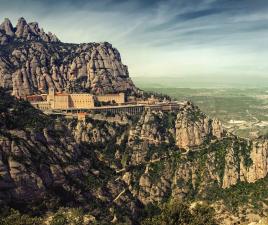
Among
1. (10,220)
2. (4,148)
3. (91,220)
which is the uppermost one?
(4,148)

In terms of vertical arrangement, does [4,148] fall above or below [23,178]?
above

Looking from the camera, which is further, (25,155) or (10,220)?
(25,155)

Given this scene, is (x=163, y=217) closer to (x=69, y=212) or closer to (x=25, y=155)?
(x=69, y=212)

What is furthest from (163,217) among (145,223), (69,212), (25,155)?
(25,155)

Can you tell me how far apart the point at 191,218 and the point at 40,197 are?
80780mm

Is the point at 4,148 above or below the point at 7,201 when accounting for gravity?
above

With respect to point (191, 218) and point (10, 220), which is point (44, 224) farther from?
point (191, 218)

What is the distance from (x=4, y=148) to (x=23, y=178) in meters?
14.2

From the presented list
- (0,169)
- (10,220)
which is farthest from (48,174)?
(10,220)

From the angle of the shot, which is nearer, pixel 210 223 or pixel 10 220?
pixel 210 223

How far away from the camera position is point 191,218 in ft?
419

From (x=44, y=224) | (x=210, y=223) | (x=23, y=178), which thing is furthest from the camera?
(x=23, y=178)

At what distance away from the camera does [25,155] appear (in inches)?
7697

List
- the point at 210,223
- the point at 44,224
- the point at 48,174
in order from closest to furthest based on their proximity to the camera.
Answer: the point at 210,223 → the point at 44,224 → the point at 48,174
